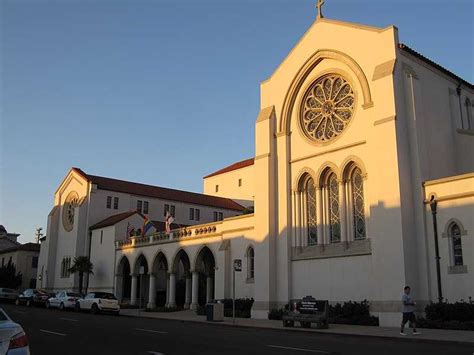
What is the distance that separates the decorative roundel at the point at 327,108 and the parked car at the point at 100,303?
51.8 feet

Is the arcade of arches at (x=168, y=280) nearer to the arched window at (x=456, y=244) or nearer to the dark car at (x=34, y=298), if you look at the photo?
the dark car at (x=34, y=298)

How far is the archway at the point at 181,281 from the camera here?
36906 mm

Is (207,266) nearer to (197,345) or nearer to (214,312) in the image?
(214,312)

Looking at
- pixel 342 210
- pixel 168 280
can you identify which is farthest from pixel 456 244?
pixel 168 280

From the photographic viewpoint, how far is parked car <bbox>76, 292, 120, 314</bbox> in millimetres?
31250

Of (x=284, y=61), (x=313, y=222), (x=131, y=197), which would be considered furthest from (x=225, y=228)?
(x=131, y=197)

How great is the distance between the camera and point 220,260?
3192cm

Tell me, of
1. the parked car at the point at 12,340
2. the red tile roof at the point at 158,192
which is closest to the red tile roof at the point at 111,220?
the red tile roof at the point at 158,192

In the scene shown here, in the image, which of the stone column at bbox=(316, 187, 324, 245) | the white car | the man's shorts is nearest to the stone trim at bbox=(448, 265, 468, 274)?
the man's shorts

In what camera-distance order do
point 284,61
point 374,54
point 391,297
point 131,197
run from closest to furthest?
1. point 391,297
2. point 374,54
3. point 284,61
4. point 131,197

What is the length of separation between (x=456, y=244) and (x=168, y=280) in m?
22.8

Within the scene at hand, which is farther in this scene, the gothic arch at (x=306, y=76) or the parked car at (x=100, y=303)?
the parked car at (x=100, y=303)

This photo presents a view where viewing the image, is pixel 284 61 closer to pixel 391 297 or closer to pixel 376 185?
pixel 376 185

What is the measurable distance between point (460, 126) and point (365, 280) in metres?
9.74
